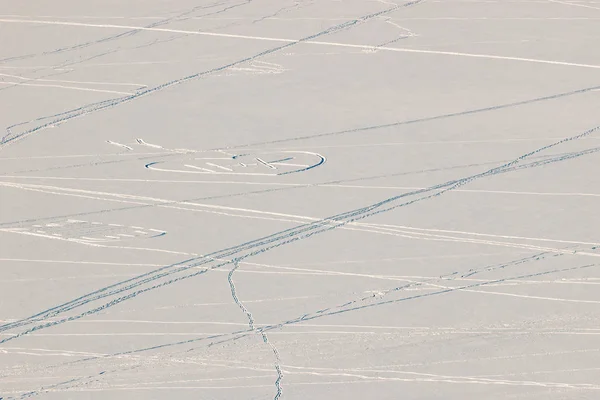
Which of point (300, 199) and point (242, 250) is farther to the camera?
point (300, 199)

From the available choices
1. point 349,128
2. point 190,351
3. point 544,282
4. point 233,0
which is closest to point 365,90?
point 349,128

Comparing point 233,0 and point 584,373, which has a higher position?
point 233,0

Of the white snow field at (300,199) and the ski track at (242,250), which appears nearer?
the white snow field at (300,199)

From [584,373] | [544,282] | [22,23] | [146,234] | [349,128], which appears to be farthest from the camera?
[22,23]

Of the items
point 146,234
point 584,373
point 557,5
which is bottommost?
point 584,373

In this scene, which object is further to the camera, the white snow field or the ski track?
the ski track

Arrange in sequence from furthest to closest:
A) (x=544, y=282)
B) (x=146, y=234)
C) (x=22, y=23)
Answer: (x=22, y=23)
(x=146, y=234)
(x=544, y=282)

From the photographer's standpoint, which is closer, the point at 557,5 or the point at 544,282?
the point at 544,282

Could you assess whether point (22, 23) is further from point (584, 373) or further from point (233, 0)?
point (584, 373)
